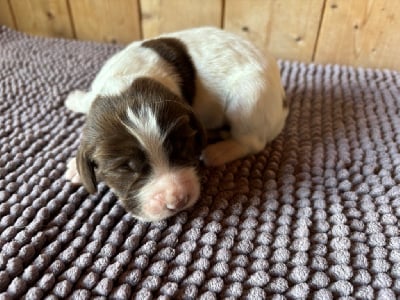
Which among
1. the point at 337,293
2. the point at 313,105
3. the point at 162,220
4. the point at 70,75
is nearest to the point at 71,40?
the point at 70,75

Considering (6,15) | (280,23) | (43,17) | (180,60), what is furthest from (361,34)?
(6,15)

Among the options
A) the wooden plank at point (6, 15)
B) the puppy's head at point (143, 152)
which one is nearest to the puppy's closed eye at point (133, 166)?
the puppy's head at point (143, 152)

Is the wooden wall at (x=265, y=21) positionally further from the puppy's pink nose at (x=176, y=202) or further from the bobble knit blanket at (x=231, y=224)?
the puppy's pink nose at (x=176, y=202)

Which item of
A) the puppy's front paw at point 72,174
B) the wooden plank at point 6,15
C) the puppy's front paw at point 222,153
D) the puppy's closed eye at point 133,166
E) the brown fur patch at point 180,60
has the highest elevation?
the brown fur patch at point 180,60

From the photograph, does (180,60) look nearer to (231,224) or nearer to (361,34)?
(231,224)

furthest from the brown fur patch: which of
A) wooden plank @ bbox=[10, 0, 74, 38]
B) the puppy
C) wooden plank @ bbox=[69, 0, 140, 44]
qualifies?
wooden plank @ bbox=[10, 0, 74, 38]

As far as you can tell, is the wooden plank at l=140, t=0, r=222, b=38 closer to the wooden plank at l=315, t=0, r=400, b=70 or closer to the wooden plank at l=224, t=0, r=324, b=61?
the wooden plank at l=224, t=0, r=324, b=61
